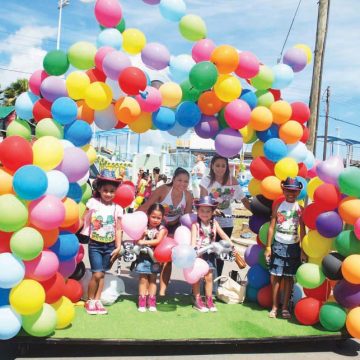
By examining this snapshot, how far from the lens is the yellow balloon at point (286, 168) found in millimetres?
5148

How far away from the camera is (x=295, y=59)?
213 inches

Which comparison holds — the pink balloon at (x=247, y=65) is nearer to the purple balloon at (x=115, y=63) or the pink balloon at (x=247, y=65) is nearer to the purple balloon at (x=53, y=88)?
the purple balloon at (x=115, y=63)

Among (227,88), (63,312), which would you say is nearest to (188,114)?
(227,88)

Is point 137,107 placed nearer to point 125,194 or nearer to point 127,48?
point 127,48

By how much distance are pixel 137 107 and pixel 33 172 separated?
1569 mm

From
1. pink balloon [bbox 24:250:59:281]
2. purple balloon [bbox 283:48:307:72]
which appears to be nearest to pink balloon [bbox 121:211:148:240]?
pink balloon [bbox 24:250:59:281]

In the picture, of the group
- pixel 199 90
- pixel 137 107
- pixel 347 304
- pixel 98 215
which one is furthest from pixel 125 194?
pixel 347 304

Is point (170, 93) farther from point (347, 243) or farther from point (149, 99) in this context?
point (347, 243)

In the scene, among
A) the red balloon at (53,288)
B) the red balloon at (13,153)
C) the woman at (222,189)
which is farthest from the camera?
the woman at (222,189)

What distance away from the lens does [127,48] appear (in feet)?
16.4

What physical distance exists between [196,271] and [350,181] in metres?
1.84

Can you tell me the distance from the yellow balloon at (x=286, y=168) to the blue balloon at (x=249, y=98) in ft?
2.42

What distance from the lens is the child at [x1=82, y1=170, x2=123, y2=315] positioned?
16.0ft

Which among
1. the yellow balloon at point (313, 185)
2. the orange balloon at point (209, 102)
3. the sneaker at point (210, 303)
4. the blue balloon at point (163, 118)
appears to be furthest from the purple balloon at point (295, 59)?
the sneaker at point (210, 303)
